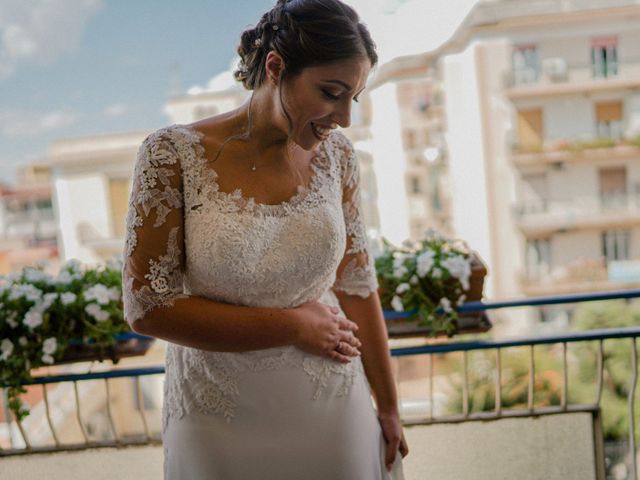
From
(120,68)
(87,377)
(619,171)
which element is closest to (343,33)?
(87,377)

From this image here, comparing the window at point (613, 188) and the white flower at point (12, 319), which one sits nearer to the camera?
the white flower at point (12, 319)

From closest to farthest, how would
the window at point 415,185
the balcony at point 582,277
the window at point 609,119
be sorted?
the window at point 609,119 → the balcony at point 582,277 → the window at point 415,185

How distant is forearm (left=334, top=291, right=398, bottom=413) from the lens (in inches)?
44.9

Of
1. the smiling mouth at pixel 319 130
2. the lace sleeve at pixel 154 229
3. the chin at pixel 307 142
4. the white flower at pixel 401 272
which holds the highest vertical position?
the smiling mouth at pixel 319 130

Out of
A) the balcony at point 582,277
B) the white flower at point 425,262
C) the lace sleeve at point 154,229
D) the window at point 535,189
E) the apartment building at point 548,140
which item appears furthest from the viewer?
the window at point 535,189

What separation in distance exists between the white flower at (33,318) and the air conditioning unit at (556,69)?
571 inches

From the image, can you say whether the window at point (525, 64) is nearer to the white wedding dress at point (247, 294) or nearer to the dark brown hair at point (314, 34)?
the white wedding dress at point (247, 294)

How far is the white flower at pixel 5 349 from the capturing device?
1.62 metres

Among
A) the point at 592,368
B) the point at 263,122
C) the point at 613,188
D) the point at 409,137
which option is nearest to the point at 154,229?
the point at 263,122

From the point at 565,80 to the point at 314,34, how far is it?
14872mm

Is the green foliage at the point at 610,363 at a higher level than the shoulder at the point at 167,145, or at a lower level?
lower

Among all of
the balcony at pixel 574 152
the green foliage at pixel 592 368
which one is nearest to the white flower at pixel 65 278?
the green foliage at pixel 592 368

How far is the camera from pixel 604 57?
1475cm

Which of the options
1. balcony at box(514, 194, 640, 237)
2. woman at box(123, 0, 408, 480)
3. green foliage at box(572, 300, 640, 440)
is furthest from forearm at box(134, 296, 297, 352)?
balcony at box(514, 194, 640, 237)
